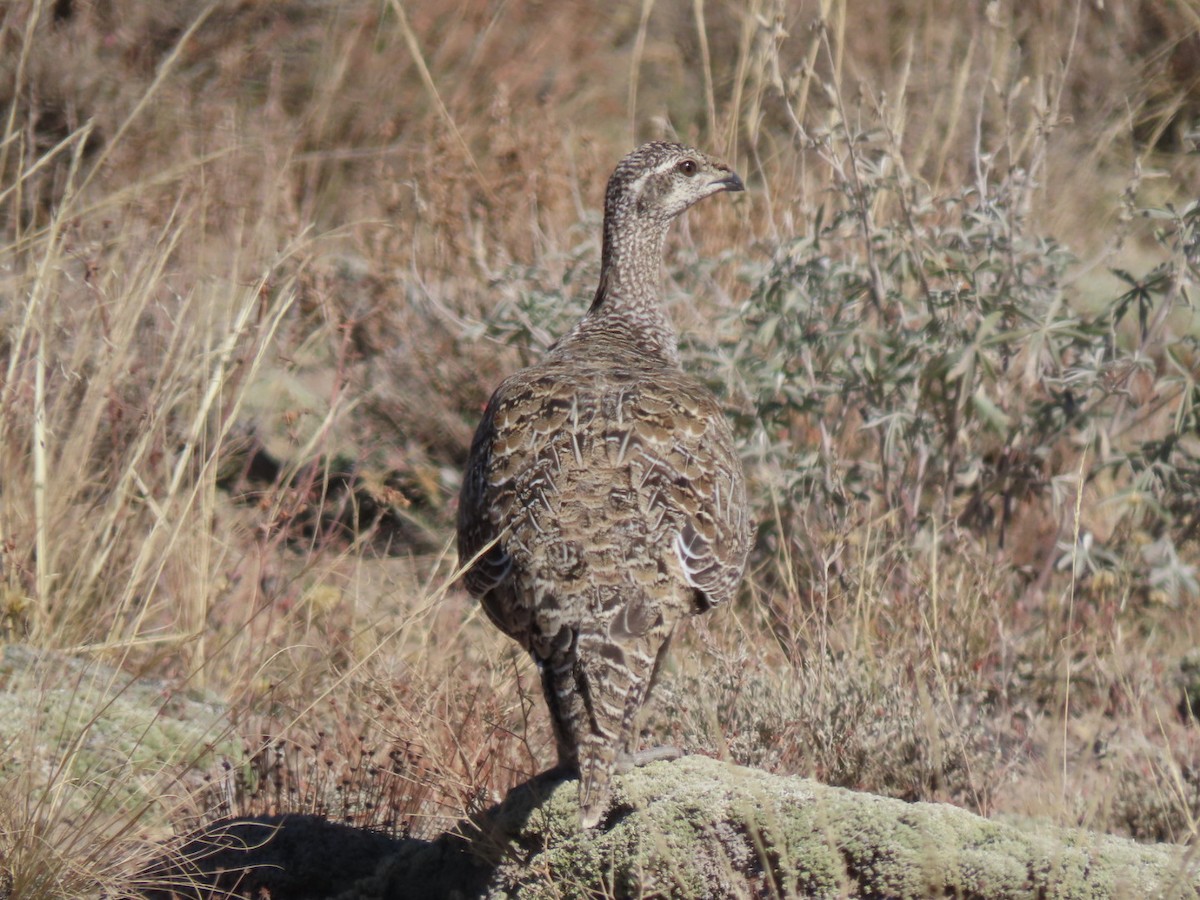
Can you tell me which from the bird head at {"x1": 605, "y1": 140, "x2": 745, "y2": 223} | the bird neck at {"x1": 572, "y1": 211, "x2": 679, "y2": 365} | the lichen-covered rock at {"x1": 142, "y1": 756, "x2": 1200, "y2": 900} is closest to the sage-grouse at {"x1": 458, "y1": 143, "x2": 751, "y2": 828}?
the lichen-covered rock at {"x1": 142, "y1": 756, "x2": 1200, "y2": 900}

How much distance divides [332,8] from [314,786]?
703 centimetres

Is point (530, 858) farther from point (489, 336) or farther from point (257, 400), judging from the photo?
point (257, 400)

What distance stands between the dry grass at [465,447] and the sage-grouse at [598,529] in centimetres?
32

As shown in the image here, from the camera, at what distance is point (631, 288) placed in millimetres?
5277

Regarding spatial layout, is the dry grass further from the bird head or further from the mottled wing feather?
the bird head

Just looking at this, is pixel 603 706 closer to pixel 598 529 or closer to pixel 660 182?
pixel 598 529

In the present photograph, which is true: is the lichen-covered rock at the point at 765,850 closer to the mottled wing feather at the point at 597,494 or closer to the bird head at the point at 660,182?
the mottled wing feather at the point at 597,494

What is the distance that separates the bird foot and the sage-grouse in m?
0.01

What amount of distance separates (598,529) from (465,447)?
3.91 meters

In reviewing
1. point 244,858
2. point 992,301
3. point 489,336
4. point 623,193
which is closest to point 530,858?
point 244,858

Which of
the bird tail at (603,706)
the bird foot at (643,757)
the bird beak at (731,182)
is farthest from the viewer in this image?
the bird beak at (731,182)

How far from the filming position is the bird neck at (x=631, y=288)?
5.17 meters

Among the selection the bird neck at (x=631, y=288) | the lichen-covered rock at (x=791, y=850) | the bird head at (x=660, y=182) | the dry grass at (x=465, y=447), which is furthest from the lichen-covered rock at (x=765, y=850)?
the bird head at (x=660, y=182)

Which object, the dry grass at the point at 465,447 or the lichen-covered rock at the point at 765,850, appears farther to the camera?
the dry grass at the point at 465,447
